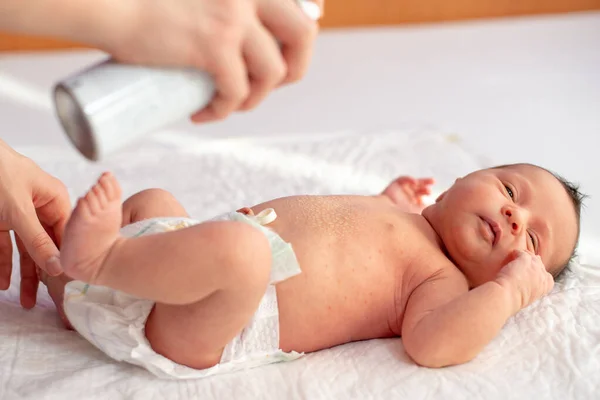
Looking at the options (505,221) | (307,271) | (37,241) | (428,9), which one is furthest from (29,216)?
(428,9)

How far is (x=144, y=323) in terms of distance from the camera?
114 centimetres

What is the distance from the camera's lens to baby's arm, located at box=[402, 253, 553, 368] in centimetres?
115

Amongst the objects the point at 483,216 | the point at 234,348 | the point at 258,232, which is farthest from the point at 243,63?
the point at 483,216

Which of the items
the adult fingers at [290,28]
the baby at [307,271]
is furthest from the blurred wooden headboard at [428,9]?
the adult fingers at [290,28]

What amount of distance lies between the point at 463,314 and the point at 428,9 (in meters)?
1.74

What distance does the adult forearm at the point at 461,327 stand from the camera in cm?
114

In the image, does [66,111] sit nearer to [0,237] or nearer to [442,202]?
[0,237]

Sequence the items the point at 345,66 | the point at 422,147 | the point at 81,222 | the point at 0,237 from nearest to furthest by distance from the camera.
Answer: the point at 81,222, the point at 0,237, the point at 422,147, the point at 345,66

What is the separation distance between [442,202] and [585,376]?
0.40 metres

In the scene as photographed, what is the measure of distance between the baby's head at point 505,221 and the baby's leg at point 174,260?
426 mm

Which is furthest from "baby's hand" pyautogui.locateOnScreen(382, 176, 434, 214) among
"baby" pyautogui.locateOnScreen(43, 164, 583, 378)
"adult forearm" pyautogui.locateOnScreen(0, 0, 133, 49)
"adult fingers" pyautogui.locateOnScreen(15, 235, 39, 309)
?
"adult forearm" pyautogui.locateOnScreen(0, 0, 133, 49)

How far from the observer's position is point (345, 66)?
2.48 m

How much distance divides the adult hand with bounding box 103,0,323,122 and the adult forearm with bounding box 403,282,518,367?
520 millimetres

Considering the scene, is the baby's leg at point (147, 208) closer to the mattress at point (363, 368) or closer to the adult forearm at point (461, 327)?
the mattress at point (363, 368)
